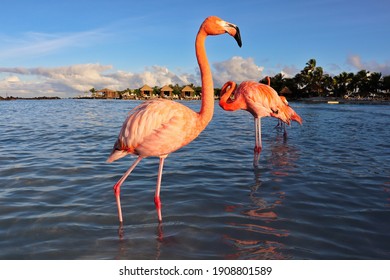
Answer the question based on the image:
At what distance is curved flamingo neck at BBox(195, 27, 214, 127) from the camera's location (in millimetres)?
3965

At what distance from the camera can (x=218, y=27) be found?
12.7 feet

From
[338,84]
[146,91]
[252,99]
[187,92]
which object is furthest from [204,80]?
[146,91]

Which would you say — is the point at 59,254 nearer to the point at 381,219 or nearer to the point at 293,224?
the point at 293,224

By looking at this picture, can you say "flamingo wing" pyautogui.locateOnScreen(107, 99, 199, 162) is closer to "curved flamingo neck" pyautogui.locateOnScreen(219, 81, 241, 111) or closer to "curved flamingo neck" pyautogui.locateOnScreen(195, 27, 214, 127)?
"curved flamingo neck" pyautogui.locateOnScreen(195, 27, 214, 127)

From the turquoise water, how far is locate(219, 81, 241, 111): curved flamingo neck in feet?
4.81

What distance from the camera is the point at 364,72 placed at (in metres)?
72.3

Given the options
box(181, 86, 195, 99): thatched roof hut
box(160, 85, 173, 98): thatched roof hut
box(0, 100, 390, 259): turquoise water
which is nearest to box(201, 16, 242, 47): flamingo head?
box(0, 100, 390, 259): turquoise water

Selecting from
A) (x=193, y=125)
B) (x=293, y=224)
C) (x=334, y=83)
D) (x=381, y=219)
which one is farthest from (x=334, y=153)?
(x=334, y=83)

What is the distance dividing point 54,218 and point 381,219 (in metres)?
4.49

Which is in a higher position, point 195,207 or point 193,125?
point 193,125

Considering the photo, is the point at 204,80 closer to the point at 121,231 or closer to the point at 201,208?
the point at 201,208

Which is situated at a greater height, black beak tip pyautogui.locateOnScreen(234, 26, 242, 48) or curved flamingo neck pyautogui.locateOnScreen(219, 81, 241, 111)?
black beak tip pyautogui.locateOnScreen(234, 26, 242, 48)

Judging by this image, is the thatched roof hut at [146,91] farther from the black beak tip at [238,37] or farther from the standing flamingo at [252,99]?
the black beak tip at [238,37]

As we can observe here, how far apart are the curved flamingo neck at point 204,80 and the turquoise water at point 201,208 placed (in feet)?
4.72
